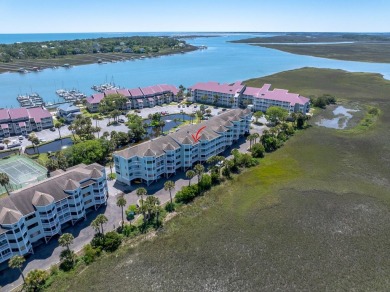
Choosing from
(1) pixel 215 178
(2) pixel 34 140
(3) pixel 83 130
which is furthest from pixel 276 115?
(2) pixel 34 140

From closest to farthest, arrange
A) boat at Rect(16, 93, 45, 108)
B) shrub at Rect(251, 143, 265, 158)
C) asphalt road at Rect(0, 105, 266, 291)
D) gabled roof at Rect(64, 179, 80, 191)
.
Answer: asphalt road at Rect(0, 105, 266, 291), gabled roof at Rect(64, 179, 80, 191), shrub at Rect(251, 143, 265, 158), boat at Rect(16, 93, 45, 108)

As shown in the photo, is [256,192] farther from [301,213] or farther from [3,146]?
[3,146]

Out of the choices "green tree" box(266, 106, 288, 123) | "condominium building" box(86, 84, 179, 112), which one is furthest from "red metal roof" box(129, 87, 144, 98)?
"green tree" box(266, 106, 288, 123)

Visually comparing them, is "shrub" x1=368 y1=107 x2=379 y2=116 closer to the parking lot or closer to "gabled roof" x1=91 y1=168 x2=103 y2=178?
the parking lot

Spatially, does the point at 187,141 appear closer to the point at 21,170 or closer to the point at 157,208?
Result: the point at 157,208

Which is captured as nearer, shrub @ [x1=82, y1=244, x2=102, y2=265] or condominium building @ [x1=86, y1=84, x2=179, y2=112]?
shrub @ [x1=82, y1=244, x2=102, y2=265]
